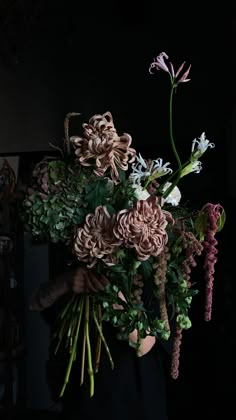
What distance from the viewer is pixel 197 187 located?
2.19 metres

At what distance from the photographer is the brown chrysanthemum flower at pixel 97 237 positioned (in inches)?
37.1

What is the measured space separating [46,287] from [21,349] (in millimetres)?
1416

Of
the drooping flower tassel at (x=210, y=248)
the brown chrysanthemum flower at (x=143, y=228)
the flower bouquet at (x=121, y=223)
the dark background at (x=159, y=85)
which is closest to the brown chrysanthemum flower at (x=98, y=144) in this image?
the flower bouquet at (x=121, y=223)

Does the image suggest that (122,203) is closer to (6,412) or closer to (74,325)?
(74,325)

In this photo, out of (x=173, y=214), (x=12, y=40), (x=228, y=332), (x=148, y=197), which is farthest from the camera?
(x=12, y=40)

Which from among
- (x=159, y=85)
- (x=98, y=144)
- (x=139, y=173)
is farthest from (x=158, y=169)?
(x=159, y=85)

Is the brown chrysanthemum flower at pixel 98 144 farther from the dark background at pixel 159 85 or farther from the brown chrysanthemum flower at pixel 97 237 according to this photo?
the dark background at pixel 159 85

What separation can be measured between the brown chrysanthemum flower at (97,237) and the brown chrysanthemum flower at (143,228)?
1.1 inches

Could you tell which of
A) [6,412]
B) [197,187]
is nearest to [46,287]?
[197,187]

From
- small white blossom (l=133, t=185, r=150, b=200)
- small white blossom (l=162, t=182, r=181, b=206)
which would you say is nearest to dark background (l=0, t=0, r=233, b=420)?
small white blossom (l=162, t=182, r=181, b=206)

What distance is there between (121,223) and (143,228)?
0.04m

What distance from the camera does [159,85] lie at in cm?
227

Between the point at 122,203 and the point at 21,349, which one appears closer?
the point at 122,203

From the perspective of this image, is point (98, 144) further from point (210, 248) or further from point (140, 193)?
point (210, 248)
